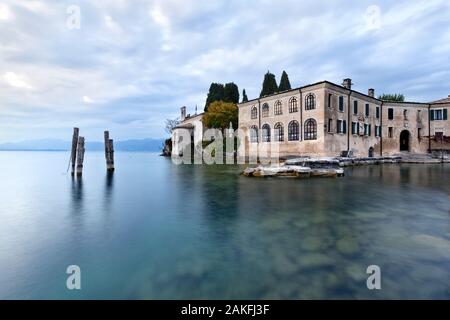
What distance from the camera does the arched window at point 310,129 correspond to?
26569 millimetres

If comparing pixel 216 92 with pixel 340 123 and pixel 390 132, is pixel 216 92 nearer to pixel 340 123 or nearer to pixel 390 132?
pixel 340 123

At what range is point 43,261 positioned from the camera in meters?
5.03

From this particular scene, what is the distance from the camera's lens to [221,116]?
123ft

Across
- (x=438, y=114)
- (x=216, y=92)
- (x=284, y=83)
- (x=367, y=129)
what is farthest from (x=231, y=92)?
(x=438, y=114)

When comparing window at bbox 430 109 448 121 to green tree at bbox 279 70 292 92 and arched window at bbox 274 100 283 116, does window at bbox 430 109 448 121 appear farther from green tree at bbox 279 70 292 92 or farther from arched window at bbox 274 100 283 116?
arched window at bbox 274 100 283 116

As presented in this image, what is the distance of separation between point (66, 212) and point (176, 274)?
287 inches

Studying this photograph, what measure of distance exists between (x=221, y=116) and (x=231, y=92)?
1202cm

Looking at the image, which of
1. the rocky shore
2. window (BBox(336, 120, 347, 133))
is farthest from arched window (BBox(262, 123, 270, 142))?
the rocky shore

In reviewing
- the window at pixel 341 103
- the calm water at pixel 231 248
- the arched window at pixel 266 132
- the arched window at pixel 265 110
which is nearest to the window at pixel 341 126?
the window at pixel 341 103

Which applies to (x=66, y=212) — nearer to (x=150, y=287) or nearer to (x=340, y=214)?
(x=150, y=287)

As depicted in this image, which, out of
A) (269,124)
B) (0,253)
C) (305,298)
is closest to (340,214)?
(305,298)

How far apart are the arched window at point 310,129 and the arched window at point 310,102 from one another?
1.49m

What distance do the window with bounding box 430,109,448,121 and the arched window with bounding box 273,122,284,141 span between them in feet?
72.7

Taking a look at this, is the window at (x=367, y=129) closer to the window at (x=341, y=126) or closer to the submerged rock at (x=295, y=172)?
the window at (x=341, y=126)
